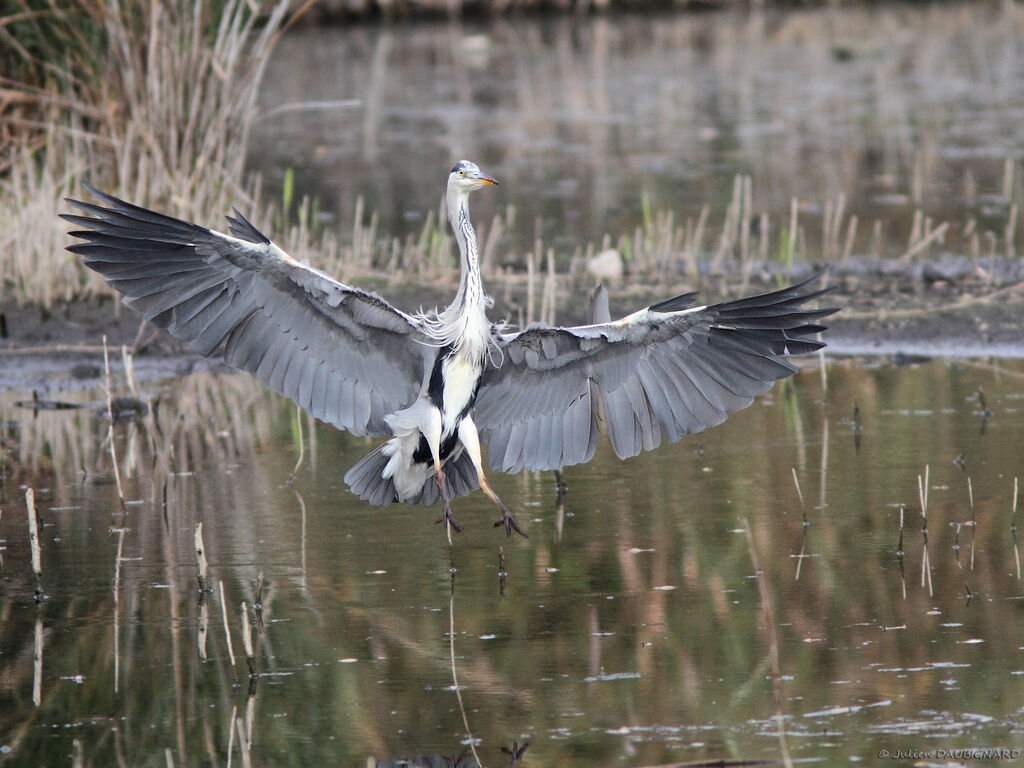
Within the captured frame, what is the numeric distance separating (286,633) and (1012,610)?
2.53 meters

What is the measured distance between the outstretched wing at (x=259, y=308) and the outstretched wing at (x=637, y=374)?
17.1 inches

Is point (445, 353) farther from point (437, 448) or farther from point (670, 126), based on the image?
point (670, 126)

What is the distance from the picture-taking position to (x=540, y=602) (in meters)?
5.94

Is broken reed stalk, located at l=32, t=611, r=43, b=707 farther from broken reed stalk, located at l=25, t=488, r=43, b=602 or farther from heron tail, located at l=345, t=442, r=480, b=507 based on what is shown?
heron tail, located at l=345, t=442, r=480, b=507

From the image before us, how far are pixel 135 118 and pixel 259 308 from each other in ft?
15.9

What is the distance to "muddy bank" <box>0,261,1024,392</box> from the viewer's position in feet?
33.0

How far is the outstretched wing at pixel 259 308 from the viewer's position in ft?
20.0

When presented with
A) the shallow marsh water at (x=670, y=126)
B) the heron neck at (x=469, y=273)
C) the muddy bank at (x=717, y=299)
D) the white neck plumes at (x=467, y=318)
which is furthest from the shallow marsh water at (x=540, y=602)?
the shallow marsh water at (x=670, y=126)

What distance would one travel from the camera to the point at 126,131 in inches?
429

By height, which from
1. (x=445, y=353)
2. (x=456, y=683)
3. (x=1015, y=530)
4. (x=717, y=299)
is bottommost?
(x=456, y=683)

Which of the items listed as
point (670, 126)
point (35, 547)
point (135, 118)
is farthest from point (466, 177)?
point (670, 126)

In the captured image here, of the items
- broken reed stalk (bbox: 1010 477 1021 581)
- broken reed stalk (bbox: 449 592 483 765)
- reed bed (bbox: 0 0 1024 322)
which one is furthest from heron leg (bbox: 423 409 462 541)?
reed bed (bbox: 0 0 1024 322)

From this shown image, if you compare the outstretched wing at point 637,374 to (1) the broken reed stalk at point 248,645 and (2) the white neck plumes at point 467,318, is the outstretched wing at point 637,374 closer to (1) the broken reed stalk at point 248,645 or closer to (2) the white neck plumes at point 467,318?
(2) the white neck plumes at point 467,318

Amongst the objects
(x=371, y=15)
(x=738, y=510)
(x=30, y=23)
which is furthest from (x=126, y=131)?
(x=371, y=15)
